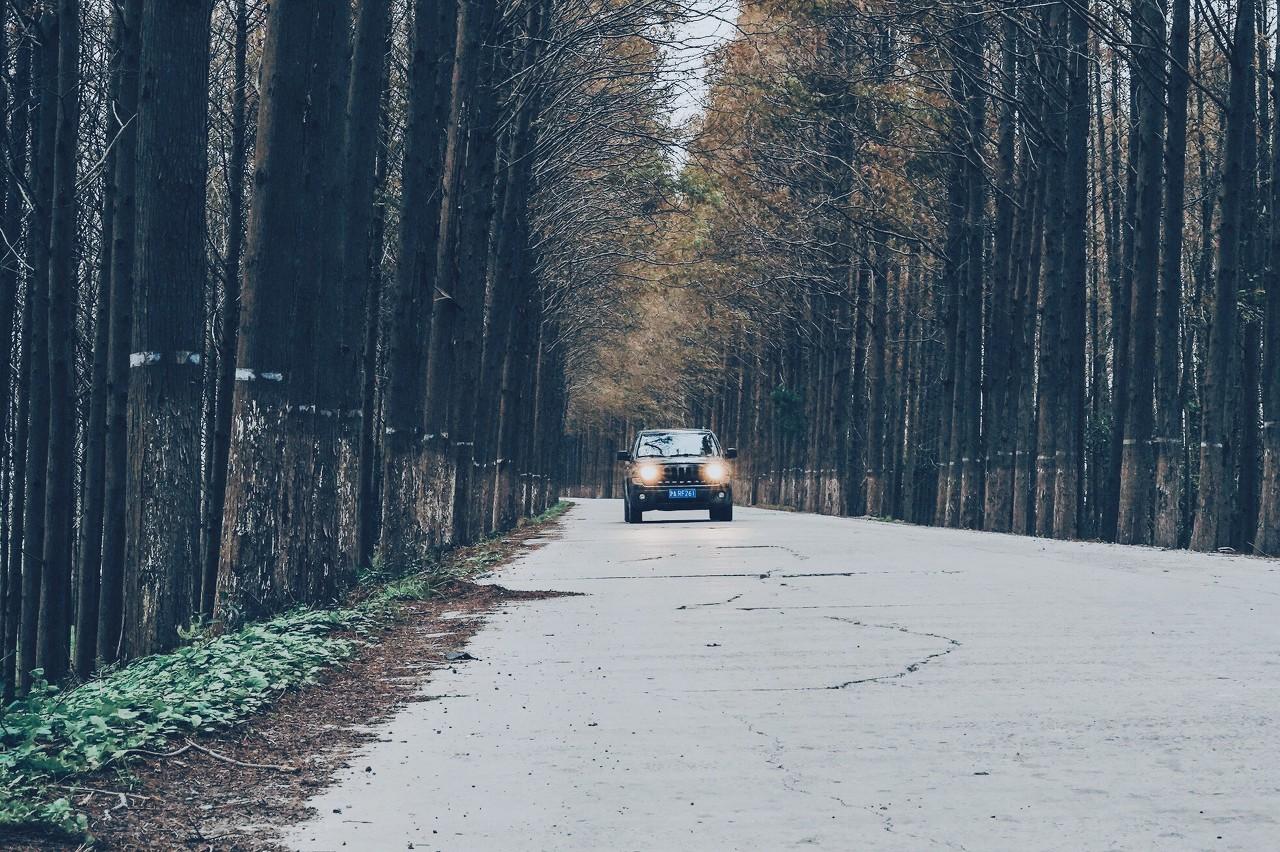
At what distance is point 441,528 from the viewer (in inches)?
786

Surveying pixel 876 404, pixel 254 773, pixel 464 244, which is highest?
pixel 464 244

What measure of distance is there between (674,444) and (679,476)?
99 cm

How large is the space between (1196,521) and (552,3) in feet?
45.1

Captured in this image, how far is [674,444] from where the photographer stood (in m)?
32.2

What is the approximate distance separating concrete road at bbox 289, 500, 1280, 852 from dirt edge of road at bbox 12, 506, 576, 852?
180mm

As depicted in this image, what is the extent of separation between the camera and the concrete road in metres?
5.03

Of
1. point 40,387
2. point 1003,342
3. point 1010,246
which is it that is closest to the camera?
point 40,387

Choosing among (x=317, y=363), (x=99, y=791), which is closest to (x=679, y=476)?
(x=317, y=363)

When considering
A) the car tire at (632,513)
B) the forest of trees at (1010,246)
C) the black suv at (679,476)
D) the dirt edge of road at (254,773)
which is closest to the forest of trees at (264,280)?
the dirt edge of road at (254,773)

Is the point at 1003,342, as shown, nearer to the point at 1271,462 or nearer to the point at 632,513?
the point at 632,513

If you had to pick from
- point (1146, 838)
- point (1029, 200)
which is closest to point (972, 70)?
point (1029, 200)

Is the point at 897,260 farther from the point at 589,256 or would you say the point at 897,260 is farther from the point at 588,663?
the point at 588,663

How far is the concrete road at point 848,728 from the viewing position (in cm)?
503

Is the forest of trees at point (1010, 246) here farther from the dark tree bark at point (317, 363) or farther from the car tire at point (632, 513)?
the dark tree bark at point (317, 363)
